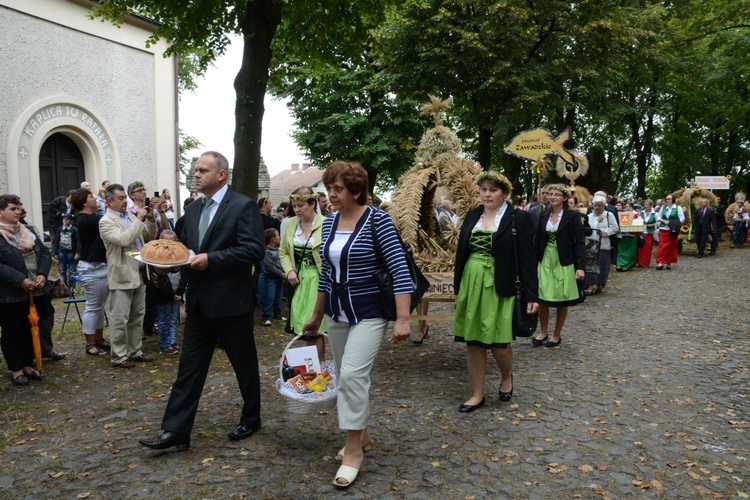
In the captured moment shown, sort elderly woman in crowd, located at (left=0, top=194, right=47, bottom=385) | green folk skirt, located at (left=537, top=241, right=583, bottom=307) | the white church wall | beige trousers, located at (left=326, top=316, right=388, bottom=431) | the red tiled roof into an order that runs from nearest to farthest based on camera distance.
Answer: beige trousers, located at (left=326, top=316, right=388, bottom=431) < elderly woman in crowd, located at (left=0, top=194, right=47, bottom=385) < green folk skirt, located at (left=537, top=241, right=583, bottom=307) < the white church wall < the red tiled roof

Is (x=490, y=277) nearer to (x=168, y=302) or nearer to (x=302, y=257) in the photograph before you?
(x=302, y=257)

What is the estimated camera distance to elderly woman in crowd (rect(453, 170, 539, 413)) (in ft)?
17.4

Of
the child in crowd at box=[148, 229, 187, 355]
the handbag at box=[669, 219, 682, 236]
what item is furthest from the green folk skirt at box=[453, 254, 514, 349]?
the handbag at box=[669, 219, 682, 236]

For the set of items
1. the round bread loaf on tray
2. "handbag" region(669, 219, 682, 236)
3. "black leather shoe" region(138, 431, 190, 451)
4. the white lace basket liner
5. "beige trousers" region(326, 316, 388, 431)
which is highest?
the round bread loaf on tray

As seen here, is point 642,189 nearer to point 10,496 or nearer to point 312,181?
point 10,496

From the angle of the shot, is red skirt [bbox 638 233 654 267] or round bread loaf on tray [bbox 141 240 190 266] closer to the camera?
round bread loaf on tray [bbox 141 240 190 266]

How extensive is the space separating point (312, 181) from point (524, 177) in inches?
1707

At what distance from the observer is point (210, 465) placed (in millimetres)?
4293

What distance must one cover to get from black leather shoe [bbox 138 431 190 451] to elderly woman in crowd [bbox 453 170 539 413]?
7.72 feet

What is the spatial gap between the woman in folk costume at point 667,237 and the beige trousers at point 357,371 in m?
14.7

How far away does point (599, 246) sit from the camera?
39.6 feet

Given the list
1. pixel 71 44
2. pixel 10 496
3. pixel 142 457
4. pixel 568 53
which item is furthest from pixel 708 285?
pixel 71 44

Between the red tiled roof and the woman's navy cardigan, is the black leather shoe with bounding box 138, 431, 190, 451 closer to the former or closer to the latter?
the woman's navy cardigan

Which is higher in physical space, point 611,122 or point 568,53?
point 568,53
